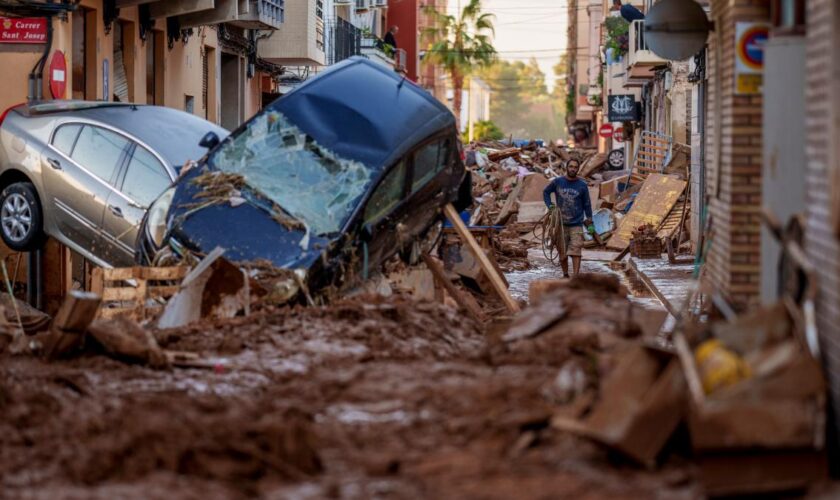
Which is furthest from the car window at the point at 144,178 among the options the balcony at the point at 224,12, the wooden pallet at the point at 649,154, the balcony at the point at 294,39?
the balcony at the point at 294,39

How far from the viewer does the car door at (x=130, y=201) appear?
14891 mm

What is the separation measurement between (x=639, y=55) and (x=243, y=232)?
29.8 meters

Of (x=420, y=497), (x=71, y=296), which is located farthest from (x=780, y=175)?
(x=71, y=296)

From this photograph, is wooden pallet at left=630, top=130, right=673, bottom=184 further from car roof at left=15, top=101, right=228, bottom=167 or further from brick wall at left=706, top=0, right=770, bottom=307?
brick wall at left=706, top=0, right=770, bottom=307

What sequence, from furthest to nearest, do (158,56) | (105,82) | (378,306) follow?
1. (158,56)
2. (105,82)
3. (378,306)

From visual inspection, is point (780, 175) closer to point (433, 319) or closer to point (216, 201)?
point (433, 319)

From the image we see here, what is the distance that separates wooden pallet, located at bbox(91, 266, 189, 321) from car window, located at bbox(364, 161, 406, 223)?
169 centimetres

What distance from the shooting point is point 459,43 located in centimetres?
8750

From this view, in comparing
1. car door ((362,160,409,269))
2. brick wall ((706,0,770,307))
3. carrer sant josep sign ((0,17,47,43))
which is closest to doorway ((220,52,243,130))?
carrer sant josep sign ((0,17,47,43))

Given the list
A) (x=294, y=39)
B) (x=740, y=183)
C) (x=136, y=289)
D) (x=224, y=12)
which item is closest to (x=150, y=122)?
(x=136, y=289)

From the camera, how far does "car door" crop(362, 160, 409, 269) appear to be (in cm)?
1360

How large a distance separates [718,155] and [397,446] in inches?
185

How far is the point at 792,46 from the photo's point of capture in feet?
29.1

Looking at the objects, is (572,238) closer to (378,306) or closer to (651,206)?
(651,206)
